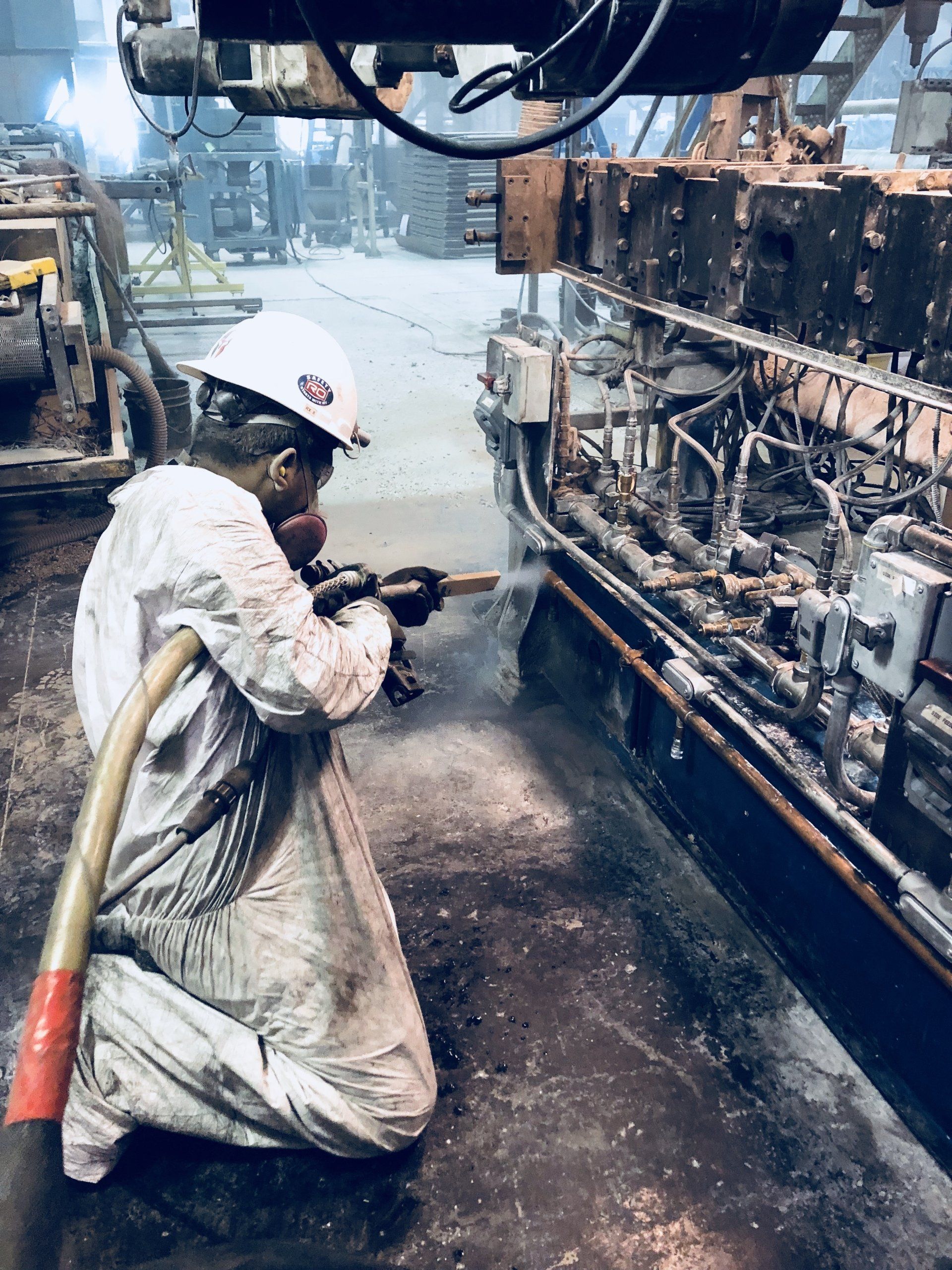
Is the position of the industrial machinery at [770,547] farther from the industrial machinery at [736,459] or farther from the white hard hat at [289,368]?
the white hard hat at [289,368]

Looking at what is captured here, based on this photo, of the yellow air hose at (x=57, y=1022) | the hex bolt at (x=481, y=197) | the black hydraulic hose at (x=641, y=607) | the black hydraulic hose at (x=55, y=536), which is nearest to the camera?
the yellow air hose at (x=57, y=1022)

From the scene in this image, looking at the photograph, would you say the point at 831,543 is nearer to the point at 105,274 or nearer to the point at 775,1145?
the point at 775,1145

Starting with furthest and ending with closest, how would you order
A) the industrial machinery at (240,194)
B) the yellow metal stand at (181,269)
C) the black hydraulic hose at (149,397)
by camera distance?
the industrial machinery at (240,194), the yellow metal stand at (181,269), the black hydraulic hose at (149,397)

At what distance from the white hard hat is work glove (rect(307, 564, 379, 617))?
1.01 ft

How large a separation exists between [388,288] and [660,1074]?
12448mm

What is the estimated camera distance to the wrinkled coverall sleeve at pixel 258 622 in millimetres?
1719

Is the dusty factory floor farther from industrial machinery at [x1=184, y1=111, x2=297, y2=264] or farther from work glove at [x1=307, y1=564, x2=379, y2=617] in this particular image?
industrial machinery at [x1=184, y1=111, x2=297, y2=264]

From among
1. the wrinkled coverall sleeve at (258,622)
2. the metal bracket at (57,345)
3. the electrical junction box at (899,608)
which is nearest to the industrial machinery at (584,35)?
the wrinkled coverall sleeve at (258,622)

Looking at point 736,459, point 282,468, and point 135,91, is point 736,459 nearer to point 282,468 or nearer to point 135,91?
Result: point 282,468

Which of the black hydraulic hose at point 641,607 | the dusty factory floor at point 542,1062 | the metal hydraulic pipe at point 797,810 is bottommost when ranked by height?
the dusty factory floor at point 542,1062

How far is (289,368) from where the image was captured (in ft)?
6.37

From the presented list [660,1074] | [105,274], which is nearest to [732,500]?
[660,1074]

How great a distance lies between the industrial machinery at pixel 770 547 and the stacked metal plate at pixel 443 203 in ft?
39.5

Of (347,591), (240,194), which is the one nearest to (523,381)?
(347,591)
